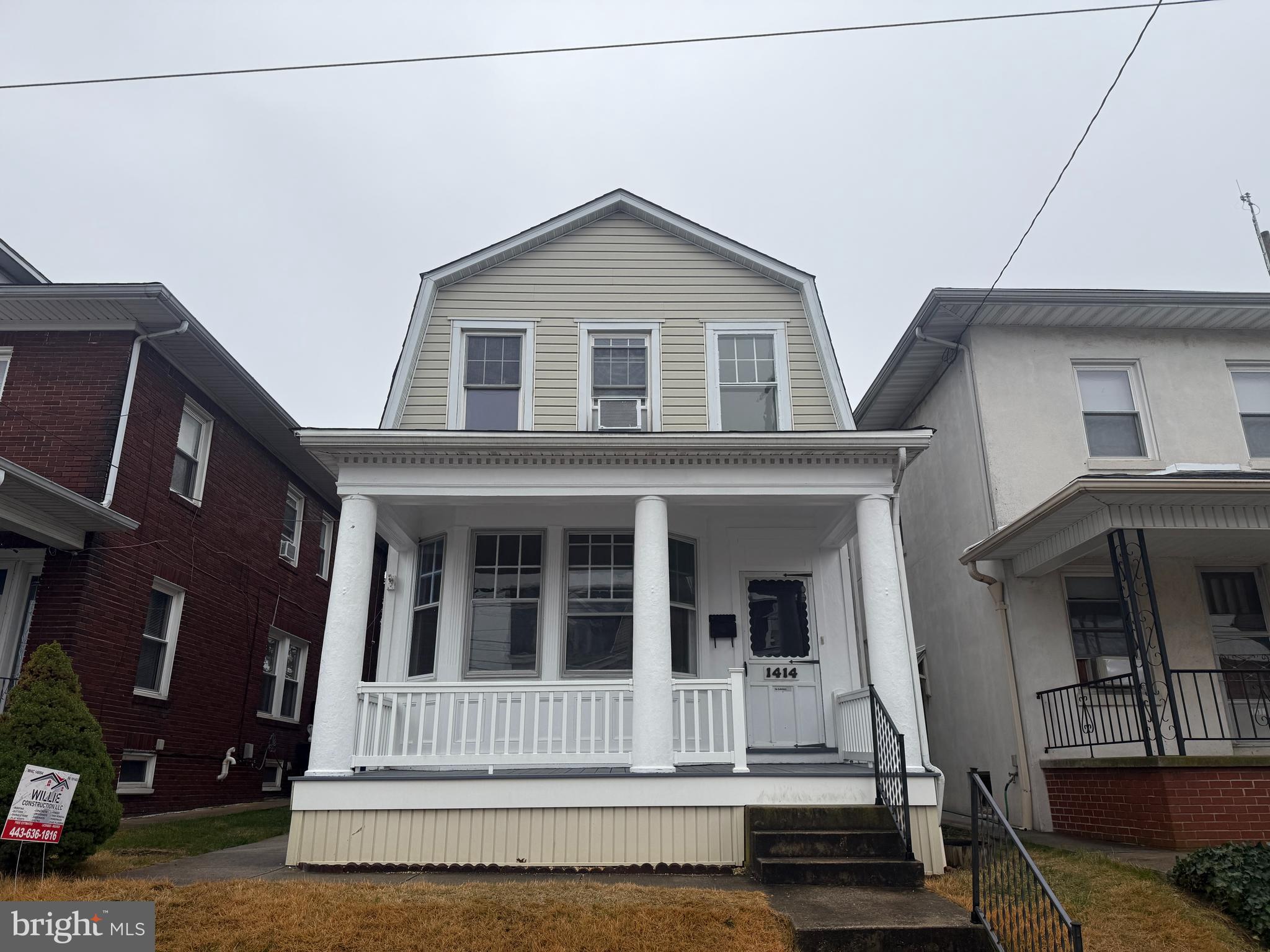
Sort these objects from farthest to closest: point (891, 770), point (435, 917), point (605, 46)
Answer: point (605, 46), point (891, 770), point (435, 917)

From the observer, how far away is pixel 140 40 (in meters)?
8.83

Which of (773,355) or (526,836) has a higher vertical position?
(773,355)

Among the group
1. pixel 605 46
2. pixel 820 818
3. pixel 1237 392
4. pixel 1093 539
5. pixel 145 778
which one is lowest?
pixel 820 818

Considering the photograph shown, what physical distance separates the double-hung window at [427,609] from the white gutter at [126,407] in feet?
12.1

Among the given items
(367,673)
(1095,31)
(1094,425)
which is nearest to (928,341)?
(1094,425)

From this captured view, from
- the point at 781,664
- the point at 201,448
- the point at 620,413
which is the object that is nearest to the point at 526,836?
the point at 781,664

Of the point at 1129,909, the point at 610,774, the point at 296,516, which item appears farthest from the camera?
the point at 296,516

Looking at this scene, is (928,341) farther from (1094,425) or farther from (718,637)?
(718,637)

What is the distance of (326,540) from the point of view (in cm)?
1733

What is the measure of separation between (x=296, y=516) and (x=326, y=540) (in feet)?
4.57

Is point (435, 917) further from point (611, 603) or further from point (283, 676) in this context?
point (283, 676)

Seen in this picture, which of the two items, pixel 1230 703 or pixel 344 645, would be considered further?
pixel 1230 703

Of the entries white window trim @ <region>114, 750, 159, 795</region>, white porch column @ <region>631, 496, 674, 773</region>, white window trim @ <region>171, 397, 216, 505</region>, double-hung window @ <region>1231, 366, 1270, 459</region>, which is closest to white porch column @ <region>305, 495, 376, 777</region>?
white porch column @ <region>631, 496, 674, 773</region>

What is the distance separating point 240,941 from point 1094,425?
11.4 metres
